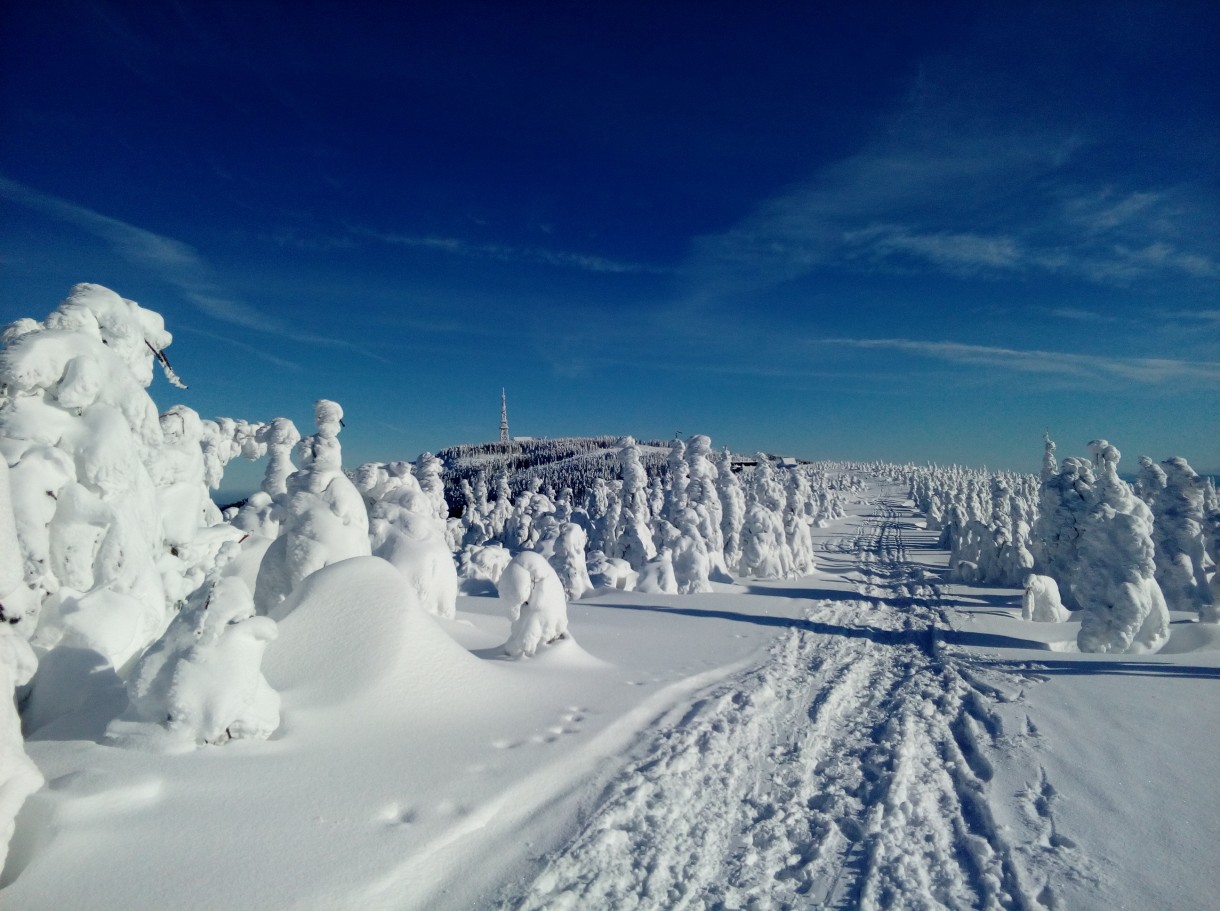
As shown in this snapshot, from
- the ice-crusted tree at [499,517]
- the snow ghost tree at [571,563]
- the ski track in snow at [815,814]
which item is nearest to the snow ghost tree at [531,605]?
the ski track in snow at [815,814]

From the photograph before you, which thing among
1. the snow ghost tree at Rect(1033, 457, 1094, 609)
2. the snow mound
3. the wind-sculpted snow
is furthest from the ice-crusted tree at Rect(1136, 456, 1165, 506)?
the snow mound

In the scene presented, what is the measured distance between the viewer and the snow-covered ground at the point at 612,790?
4.05 metres

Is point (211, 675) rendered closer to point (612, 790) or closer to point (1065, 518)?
point (612, 790)

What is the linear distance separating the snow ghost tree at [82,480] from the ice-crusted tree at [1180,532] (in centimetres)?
2758

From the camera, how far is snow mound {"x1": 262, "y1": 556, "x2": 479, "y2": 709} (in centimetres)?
653

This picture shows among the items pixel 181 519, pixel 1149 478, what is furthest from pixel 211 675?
pixel 1149 478

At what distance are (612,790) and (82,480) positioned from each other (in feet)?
22.0

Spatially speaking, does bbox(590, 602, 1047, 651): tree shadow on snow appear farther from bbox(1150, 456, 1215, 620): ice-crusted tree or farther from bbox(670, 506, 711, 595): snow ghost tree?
bbox(1150, 456, 1215, 620): ice-crusted tree

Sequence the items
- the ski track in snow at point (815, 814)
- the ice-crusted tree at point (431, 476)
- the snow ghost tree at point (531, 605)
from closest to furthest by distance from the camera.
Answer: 1. the ski track in snow at point (815, 814)
2. the snow ghost tree at point (531, 605)
3. the ice-crusted tree at point (431, 476)

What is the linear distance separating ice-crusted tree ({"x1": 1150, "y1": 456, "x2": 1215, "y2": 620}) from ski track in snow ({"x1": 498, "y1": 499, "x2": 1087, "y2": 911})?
17.0 metres

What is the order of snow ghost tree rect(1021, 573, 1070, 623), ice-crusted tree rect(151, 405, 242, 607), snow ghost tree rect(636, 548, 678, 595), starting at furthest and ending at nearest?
snow ghost tree rect(636, 548, 678, 595) < snow ghost tree rect(1021, 573, 1070, 623) < ice-crusted tree rect(151, 405, 242, 607)

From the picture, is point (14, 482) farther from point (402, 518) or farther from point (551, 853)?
point (402, 518)

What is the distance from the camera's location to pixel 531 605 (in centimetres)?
968

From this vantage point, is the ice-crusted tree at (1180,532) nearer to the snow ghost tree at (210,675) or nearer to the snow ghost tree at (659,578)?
the snow ghost tree at (659,578)
